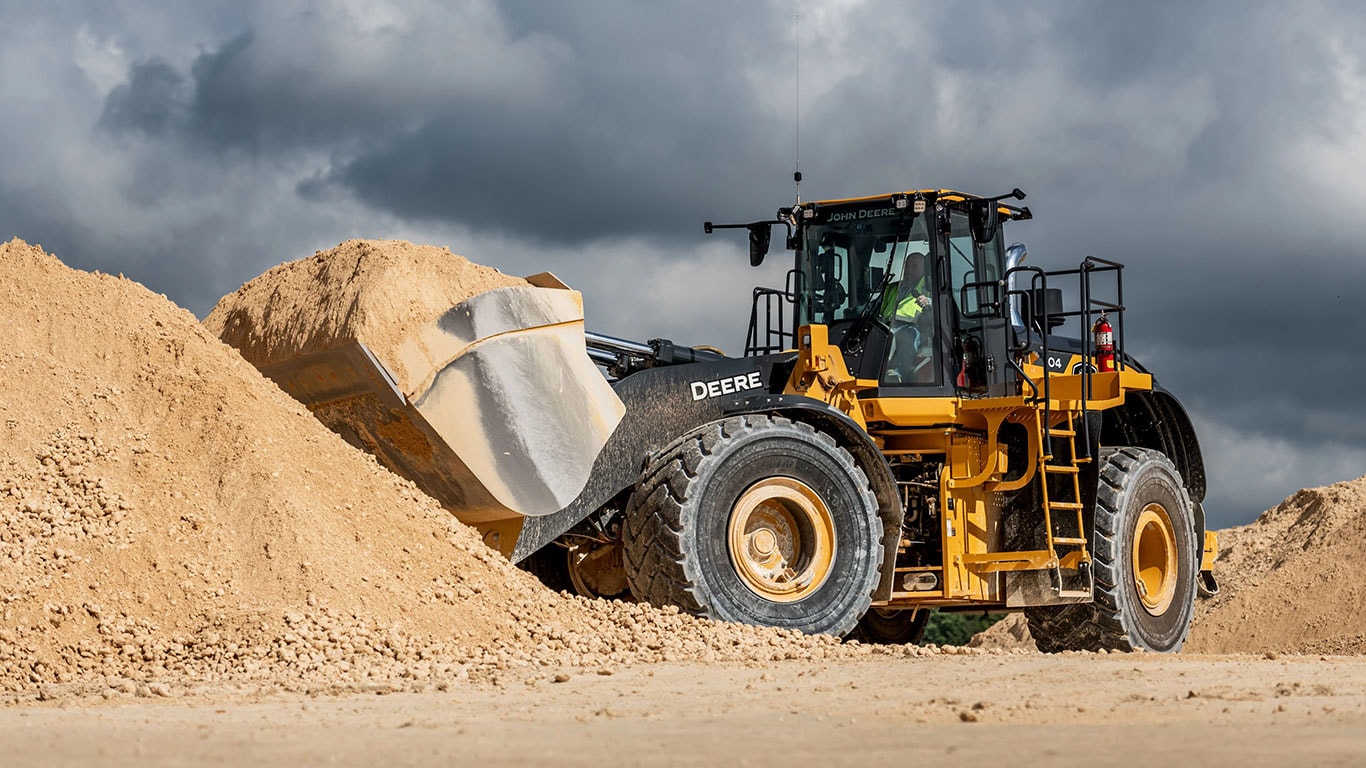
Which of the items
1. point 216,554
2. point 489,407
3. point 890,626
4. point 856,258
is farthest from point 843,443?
point 216,554

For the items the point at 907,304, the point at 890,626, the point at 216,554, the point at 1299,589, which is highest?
the point at 907,304

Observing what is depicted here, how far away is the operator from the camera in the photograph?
1130 cm

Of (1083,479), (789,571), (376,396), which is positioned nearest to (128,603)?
(376,396)

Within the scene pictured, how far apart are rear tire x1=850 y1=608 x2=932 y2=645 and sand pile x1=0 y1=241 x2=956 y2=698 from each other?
3.49m

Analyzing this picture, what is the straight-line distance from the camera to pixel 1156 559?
12875mm

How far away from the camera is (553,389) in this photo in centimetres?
992

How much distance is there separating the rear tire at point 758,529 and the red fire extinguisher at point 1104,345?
275cm

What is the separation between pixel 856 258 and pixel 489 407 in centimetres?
316

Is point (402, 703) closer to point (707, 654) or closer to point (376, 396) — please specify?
point (707, 654)

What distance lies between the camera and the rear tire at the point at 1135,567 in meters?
11.8

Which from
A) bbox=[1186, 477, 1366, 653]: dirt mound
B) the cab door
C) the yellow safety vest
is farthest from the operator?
bbox=[1186, 477, 1366, 653]: dirt mound

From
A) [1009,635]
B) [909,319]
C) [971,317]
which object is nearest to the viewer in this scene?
[909,319]

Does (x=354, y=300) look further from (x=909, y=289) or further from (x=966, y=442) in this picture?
(x=966, y=442)

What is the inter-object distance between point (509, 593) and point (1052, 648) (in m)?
4.85
